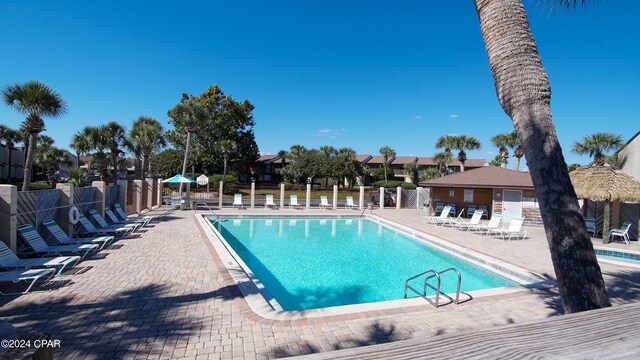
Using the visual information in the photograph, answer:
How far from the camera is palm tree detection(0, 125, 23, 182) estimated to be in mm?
39719

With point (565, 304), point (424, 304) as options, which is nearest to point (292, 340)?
point (424, 304)

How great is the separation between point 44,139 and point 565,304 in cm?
5648

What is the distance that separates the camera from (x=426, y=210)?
23.5 m

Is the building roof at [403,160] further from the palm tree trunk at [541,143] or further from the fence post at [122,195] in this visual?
the palm tree trunk at [541,143]

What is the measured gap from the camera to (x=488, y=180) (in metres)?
20.3

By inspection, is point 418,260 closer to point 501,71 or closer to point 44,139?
point 501,71

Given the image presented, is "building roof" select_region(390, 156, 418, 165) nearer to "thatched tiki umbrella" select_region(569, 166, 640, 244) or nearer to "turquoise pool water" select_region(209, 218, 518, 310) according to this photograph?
"turquoise pool water" select_region(209, 218, 518, 310)

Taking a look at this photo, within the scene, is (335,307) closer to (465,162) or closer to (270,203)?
(270,203)

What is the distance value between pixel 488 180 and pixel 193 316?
64.6ft

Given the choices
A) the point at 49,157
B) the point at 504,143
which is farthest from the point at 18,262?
the point at 49,157

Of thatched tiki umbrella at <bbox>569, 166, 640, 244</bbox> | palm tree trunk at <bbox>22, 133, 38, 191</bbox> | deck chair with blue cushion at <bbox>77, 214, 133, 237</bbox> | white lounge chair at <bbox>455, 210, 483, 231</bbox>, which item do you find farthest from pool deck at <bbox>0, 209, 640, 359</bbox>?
palm tree trunk at <bbox>22, 133, 38, 191</bbox>

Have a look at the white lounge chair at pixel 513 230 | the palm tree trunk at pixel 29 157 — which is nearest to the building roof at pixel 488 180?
the white lounge chair at pixel 513 230

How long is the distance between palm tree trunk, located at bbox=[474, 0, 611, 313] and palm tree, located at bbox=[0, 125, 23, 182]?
5322 centimetres

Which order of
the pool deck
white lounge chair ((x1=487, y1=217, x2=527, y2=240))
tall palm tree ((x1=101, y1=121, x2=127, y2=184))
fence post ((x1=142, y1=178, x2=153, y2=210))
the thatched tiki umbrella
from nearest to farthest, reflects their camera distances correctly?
the pool deck, the thatched tiki umbrella, white lounge chair ((x1=487, y1=217, x2=527, y2=240)), fence post ((x1=142, y1=178, x2=153, y2=210)), tall palm tree ((x1=101, y1=121, x2=127, y2=184))
